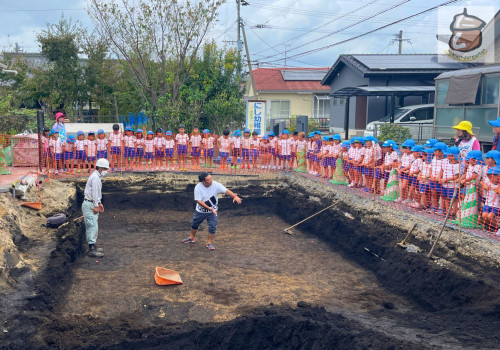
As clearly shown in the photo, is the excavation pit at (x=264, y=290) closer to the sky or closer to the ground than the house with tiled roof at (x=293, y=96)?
Answer: closer to the ground

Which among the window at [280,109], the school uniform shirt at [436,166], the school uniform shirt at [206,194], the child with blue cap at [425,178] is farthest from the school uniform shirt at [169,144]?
the window at [280,109]

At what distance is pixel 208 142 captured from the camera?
17219 millimetres

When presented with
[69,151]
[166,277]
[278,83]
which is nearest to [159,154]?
[69,151]

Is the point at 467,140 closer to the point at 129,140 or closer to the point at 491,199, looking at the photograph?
the point at 491,199

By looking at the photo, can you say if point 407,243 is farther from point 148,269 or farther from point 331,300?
point 148,269

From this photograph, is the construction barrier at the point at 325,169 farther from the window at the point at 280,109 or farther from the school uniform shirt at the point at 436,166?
the window at the point at 280,109

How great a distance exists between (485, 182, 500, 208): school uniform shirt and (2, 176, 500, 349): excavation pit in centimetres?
108

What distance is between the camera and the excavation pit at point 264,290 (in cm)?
633

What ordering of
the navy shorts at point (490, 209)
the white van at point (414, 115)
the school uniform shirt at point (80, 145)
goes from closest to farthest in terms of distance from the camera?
the navy shorts at point (490, 209) → the school uniform shirt at point (80, 145) → the white van at point (414, 115)

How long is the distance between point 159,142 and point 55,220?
5775mm

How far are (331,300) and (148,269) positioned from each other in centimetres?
374

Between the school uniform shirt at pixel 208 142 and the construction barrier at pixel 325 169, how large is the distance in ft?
0.11

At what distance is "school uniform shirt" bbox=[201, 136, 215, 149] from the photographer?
17203 mm

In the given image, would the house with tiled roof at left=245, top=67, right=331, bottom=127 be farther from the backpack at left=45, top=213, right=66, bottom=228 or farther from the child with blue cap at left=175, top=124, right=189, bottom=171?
the backpack at left=45, top=213, right=66, bottom=228
